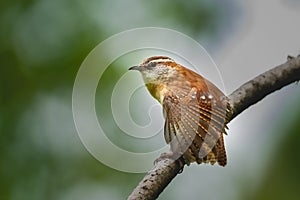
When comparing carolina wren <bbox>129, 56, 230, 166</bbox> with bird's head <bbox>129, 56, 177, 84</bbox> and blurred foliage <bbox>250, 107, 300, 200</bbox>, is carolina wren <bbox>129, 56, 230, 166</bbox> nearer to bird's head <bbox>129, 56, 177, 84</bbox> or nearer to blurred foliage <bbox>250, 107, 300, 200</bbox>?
bird's head <bbox>129, 56, 177, 84</bbox>

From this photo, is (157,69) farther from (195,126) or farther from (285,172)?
(285,172)

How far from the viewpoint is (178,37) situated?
1.40 metres

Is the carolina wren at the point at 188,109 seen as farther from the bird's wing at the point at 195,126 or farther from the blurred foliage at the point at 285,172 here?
the blurred foliage at the point at 285,172

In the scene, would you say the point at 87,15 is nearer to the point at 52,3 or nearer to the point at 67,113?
the point at 52,3

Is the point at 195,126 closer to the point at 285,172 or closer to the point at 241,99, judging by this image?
the point at 241,99

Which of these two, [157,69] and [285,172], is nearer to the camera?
[157,69]

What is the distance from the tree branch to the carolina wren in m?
0.02

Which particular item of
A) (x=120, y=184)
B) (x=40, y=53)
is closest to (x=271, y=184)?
(x=120, y=184)

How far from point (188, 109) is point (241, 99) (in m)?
0.08

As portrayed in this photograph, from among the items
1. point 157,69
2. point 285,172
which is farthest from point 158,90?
point 285,172

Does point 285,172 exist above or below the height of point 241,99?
below

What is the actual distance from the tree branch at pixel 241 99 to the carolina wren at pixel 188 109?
24 millimetres

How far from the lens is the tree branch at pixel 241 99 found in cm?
71

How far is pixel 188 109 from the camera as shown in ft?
2.65
